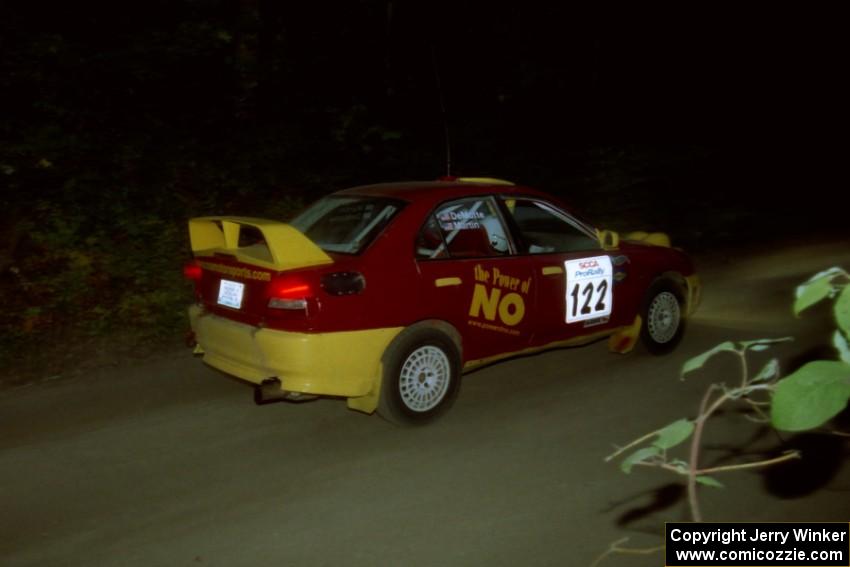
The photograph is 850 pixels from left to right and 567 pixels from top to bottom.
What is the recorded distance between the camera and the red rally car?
5.22 m

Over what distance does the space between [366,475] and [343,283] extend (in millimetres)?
1215

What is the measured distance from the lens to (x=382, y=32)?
18.2 meters

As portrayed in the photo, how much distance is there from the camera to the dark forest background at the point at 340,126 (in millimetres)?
9570

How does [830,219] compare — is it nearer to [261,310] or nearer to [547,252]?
[547,252]

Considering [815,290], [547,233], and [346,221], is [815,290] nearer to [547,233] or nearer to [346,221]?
[346,221]

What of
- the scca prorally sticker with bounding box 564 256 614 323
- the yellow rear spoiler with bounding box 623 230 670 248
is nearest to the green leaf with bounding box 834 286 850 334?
the scca prorally sticker with bounding box 564 256 614 323

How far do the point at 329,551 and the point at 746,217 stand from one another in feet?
49.7

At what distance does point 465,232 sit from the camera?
240 inches

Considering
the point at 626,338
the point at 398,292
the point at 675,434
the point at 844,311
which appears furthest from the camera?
the point at 626,338

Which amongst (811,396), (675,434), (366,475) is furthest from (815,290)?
(366,475)

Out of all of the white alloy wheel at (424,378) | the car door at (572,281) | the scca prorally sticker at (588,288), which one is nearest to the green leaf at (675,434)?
the white alloy wheel at (424,378)

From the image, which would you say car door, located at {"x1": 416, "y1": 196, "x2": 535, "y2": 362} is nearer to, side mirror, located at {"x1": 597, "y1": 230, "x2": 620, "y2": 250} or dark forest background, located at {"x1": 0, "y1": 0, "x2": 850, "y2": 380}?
side mirror, located at {"x1": 597, "y1": 230, "x2": 620, "y2": 250}

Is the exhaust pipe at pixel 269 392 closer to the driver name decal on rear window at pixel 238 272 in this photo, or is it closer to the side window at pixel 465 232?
the driver name decal on rear window at pixel 238 272

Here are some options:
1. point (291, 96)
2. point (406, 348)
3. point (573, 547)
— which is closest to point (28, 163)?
point (291, 96)
